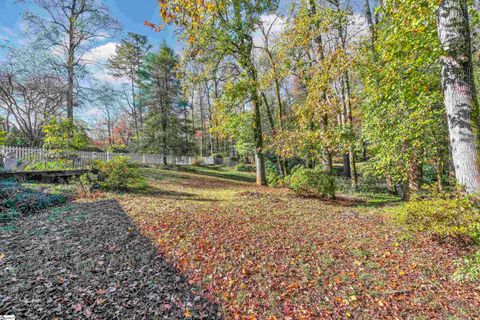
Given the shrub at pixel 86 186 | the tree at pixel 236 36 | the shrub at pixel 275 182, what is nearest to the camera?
the shrub at pixel 86 186

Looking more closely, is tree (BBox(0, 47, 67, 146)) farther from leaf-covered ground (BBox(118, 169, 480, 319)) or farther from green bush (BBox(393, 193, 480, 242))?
green bush (BBox(393, 193, 480, 242))

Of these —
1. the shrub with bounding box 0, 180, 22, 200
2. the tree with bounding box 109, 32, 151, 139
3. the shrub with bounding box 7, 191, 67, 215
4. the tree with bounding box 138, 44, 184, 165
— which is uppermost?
the tree with bounding box 109, 32, 151, 139

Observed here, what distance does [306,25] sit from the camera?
6785 millimetres

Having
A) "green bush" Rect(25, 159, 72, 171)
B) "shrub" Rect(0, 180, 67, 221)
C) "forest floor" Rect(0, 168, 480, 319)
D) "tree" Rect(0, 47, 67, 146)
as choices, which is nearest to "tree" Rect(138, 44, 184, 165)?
"tree" Rect(0, 47, 67, 146)

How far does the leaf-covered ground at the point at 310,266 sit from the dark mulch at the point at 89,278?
251mm

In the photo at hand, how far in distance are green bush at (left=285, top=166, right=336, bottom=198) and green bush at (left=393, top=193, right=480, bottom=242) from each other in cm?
383

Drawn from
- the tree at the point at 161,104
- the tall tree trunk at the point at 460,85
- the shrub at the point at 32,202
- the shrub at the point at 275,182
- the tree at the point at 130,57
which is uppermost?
the tree at the point at 130,57

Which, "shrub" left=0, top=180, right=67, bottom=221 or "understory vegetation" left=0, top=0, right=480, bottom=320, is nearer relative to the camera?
"understory vegetation" left=0, top=0, right=480, bottom=320

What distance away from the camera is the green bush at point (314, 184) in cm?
751

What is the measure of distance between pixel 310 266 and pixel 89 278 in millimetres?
2696

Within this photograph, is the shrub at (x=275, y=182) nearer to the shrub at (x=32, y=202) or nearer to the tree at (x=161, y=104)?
the shrub at (x=32, y=202)

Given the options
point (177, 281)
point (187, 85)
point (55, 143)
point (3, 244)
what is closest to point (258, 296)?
point (177, 281)

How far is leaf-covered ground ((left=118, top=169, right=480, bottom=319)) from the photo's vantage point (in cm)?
224

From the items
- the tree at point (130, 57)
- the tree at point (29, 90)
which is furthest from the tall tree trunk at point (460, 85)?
the tree at point (130, 57)
